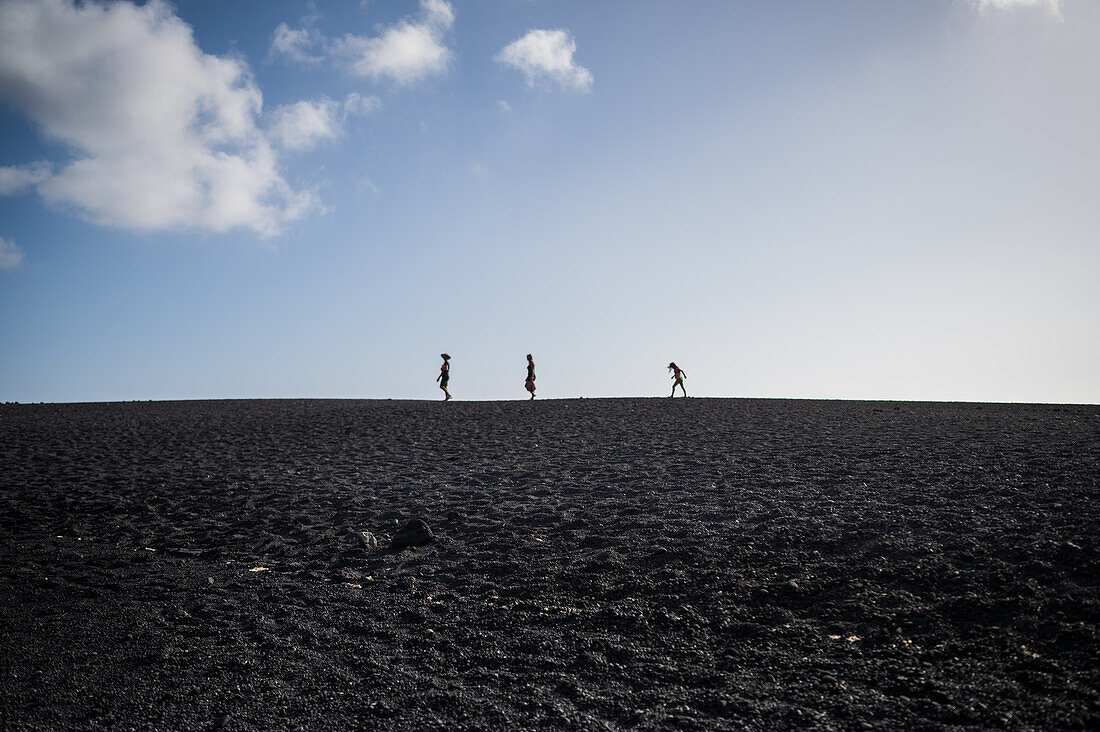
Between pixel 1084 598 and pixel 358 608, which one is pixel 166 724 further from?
pixel 1084 598

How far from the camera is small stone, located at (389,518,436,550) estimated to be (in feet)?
27.3

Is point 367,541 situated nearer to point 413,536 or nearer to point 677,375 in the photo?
point 413,536

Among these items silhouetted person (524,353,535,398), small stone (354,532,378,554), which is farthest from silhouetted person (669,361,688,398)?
small stone (354,532,378,554)

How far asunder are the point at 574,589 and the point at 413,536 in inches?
112

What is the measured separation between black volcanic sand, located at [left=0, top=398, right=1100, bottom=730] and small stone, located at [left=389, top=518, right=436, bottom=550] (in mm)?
213

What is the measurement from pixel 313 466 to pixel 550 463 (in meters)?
4.93

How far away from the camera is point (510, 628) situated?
585 centimetres

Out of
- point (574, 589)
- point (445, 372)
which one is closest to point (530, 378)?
point (445, 372)

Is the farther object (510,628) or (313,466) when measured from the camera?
(313,466)

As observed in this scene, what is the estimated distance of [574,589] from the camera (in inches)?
258

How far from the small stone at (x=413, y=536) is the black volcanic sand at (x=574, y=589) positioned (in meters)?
0.21

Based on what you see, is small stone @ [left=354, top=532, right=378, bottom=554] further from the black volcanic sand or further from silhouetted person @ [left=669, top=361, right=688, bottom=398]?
silhouetted person @ [left=669, top=361, right=688, bottom=398]

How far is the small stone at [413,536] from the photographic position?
833cm

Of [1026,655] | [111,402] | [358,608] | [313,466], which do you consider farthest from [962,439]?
[111,402]
